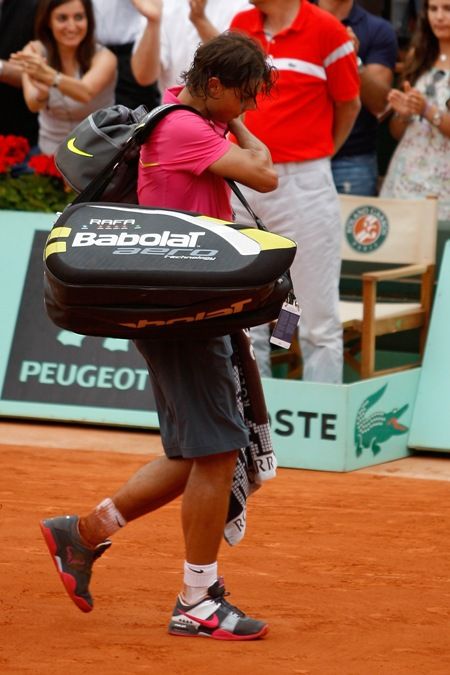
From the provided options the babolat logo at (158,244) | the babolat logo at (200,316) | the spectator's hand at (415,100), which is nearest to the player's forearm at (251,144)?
the babolat logo at (158,244)

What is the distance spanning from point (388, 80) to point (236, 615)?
4576mm

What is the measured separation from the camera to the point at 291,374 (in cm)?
814

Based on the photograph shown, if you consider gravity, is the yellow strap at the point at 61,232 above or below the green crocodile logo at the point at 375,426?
above

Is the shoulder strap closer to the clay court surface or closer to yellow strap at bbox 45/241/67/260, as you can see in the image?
yellow strap at bbox 45/241/67/260

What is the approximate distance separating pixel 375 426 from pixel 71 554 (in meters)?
2.69

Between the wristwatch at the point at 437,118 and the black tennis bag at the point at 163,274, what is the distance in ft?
12.9

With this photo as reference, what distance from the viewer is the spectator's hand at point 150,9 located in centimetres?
766

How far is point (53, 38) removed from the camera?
27.2 ft

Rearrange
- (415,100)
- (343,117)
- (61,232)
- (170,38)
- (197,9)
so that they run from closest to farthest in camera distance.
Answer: (61,232) < (343,117) < (197,9) < (415,100) < (170,38)

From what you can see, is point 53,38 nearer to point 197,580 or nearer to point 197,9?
point 197,9

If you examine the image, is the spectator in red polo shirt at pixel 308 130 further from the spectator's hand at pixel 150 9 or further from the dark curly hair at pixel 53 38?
the dark curly hair at pixel 53 38

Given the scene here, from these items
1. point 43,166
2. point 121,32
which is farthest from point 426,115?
point 43,166

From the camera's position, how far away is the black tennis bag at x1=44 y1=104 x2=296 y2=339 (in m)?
4.02

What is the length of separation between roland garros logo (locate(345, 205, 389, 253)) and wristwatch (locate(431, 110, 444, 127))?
59 cm
